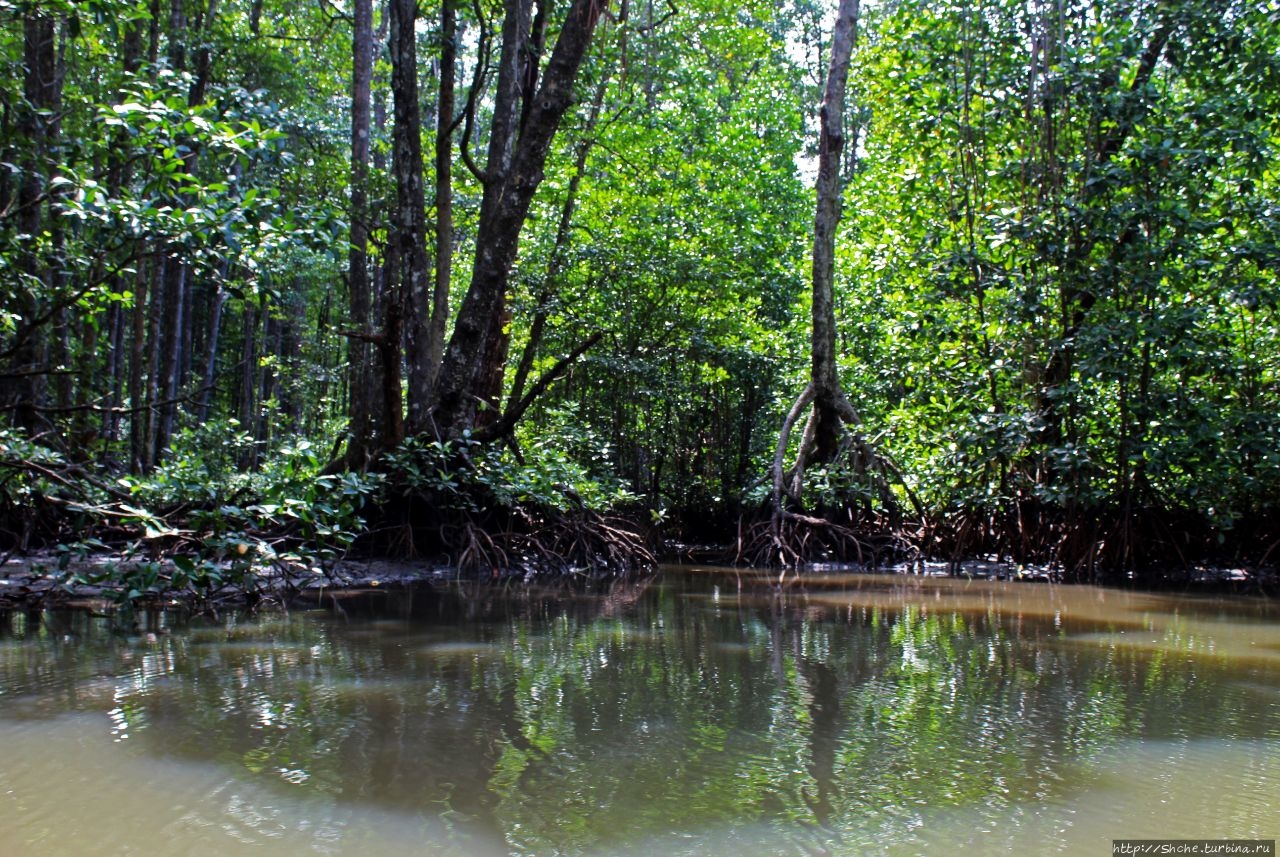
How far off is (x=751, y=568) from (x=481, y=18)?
679 cm

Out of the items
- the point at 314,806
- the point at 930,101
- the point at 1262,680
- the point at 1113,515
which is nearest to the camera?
the point at 314,806

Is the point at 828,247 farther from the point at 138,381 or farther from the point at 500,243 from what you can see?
the point at 138,381

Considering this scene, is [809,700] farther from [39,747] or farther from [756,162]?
[756,162]

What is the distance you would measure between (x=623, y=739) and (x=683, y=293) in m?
10.4

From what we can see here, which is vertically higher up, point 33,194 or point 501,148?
point 501,148

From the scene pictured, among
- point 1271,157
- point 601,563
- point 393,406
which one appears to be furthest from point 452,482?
point 1271,157

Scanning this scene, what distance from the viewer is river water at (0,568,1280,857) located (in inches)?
86.2

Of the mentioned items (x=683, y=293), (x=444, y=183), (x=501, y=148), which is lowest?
(x=683, y=293)

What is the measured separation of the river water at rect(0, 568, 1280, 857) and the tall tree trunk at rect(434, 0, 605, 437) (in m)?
4.17

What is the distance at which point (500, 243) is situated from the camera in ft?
30.3

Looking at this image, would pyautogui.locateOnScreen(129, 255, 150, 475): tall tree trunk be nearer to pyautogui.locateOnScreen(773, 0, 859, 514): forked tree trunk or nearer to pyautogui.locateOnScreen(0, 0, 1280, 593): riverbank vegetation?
pyautogui.locateOnScreen(0, 0, 1280, 593): riverbank vegetation

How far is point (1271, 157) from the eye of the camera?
8.95 meters

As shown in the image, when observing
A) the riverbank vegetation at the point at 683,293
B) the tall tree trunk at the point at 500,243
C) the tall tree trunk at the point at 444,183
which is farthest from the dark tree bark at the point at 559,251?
the tall tree trunk at the point at 500,243

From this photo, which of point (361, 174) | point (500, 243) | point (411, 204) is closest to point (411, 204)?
point (411, 204)
